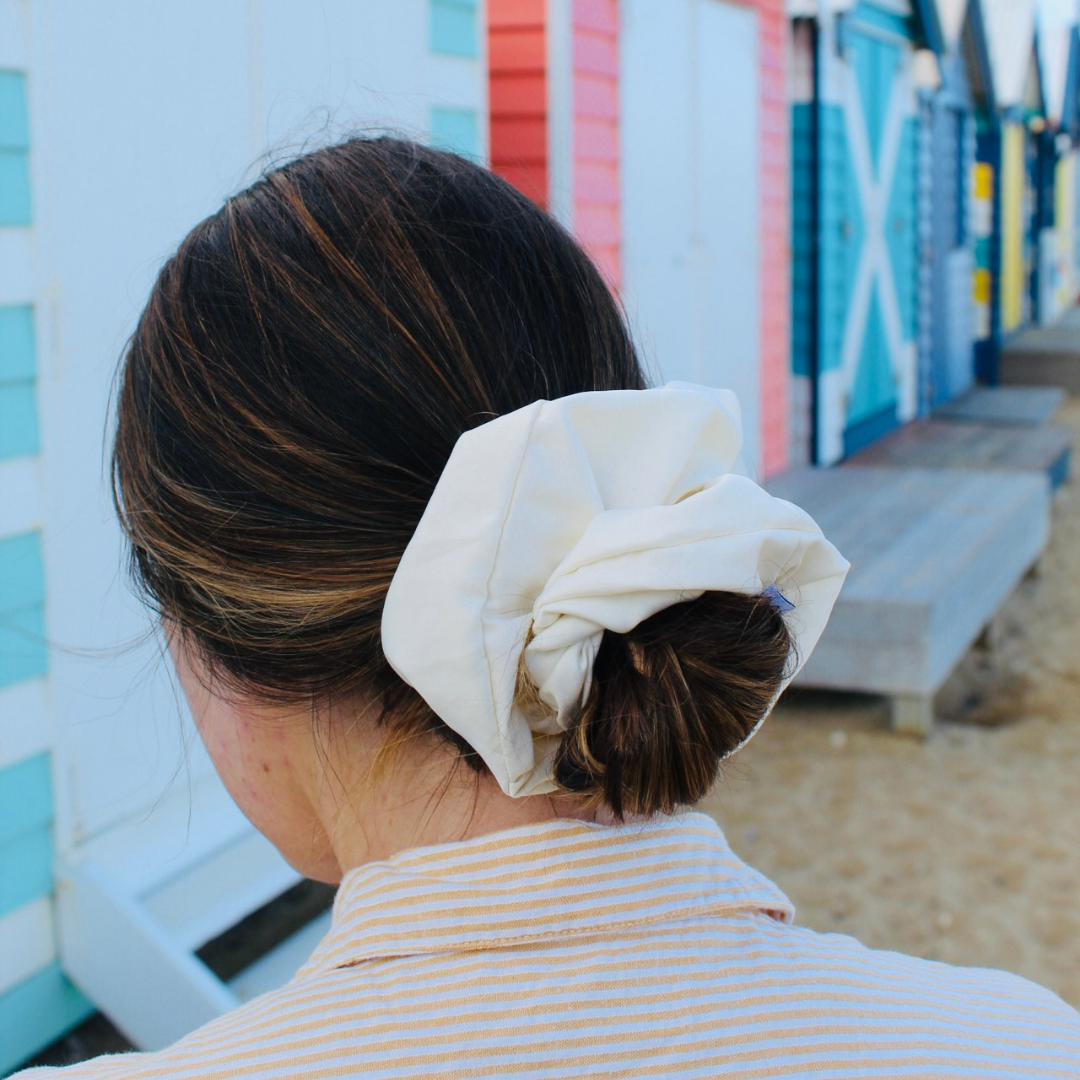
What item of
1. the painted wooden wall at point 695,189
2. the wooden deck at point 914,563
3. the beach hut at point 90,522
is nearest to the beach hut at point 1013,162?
the painted wooden wall at point 695,189

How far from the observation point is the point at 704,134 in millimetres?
5777

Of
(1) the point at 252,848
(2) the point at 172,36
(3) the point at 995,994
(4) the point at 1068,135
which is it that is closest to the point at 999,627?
(1) the point at 252,848

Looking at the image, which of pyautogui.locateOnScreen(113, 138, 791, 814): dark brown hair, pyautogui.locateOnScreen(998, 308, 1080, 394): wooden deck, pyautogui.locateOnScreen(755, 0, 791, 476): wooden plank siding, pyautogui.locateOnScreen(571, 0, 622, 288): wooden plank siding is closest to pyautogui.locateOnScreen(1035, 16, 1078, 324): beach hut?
pyautogui.locateOnScreen(998, 308, 1080, 394): wooden deck

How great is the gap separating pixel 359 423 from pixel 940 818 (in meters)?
3.58

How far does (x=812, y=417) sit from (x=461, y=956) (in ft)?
21.8

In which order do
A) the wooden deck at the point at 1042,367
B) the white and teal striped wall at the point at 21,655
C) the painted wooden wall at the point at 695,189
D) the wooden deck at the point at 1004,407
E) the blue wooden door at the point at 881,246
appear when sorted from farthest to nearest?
the wooden deck at the point at 1042,367 < the wooden deck at the point at 1004,407 < the blue wooden door at the point at 881,246 < the painted wooden wall at the point at 695,189 < the white and teal striped wall at the point at 21,655

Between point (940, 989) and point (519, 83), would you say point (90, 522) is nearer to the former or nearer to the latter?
point (940, 989)

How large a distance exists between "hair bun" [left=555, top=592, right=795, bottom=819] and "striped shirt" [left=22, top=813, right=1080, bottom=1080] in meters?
0.08

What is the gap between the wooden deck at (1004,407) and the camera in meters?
9.58

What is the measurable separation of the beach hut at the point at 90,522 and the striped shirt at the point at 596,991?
157 centimetres

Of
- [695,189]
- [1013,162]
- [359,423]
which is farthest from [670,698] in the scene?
[1013,162]

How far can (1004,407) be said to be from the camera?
400 inches

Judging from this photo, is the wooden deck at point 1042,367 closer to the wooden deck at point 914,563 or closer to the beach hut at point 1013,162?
the beach hut at point 1013,162

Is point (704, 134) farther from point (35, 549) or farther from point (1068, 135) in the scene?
point (1068, 135)
